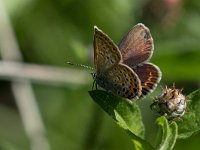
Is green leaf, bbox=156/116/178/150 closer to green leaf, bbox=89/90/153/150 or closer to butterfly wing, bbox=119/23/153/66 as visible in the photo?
green leaf, bbox=89/90/153/150

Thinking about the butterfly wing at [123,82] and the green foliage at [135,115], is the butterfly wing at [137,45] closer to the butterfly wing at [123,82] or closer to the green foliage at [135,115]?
the butterfly wing at [123,82]

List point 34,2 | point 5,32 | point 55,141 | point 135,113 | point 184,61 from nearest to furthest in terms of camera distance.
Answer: point 135,113 → point 184,61 → point 55,141 → point 5,32 → point 34,2

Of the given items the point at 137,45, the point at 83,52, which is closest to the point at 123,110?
the point at 137,45

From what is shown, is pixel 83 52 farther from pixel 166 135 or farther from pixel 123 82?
pixel 166 135

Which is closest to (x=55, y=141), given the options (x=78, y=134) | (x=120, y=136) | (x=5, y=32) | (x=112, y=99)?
(x=78, y=134)

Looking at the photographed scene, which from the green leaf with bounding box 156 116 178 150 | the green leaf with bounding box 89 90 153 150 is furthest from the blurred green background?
the green leaf with bounding box 156 116 178 150

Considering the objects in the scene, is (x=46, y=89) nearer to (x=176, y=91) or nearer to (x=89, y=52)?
(x=89, y=52)
